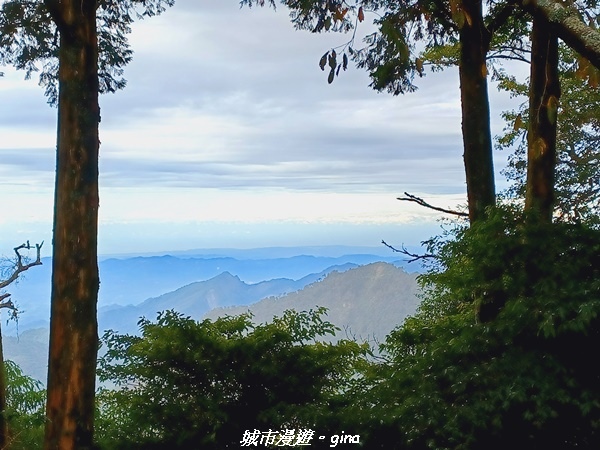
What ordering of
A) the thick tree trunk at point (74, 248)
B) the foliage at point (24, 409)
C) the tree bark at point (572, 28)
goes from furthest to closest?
the foliage at point (24, 409), the thick tree trunk at point (74, 248), the tree bark at point (572, 28)

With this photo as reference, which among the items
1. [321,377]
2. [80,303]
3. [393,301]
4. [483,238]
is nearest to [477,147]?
[483,238]

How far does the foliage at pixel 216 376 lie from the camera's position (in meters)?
3.63

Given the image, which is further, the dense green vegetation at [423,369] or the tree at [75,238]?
→ the tree at [75,238]

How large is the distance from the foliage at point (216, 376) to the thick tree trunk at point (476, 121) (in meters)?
1.25

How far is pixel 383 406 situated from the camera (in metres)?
2.98

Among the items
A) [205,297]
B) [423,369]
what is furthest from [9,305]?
[205,297]

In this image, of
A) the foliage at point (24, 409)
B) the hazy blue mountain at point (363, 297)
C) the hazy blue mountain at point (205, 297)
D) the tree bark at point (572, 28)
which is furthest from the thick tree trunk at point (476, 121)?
the hazy blue mountain at point (205, 297)

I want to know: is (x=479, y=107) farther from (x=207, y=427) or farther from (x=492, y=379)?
(x=207, y=427)

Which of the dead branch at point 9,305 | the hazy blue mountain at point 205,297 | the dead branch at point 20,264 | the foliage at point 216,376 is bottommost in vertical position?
the hazy blue mountain at point 205,297

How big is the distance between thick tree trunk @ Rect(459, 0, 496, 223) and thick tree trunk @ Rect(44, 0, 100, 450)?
7.65 feet

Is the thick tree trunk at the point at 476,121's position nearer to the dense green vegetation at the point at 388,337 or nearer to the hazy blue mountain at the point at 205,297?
the dense green vegetation at the point at 388,337

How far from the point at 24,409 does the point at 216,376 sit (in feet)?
9.80

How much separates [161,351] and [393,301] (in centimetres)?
2947

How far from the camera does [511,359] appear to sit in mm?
2715
